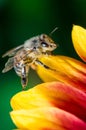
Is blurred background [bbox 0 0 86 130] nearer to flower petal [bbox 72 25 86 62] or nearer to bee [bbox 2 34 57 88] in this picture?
bee [bbox 2 34 57 88]

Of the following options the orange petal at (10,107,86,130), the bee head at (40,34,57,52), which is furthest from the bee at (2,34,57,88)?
the orange petal at (10,107,86,130)

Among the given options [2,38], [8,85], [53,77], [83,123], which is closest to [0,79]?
[8,85]

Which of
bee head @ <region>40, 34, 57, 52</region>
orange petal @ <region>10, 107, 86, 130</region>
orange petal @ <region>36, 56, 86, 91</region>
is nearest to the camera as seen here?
orange petal @ <region>10, 107, 86, 130</region>

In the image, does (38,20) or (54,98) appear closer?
(54,98)

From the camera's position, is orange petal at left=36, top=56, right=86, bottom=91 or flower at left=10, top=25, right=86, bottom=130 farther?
orange petal at left=36, top=56, right=86, bottom=91

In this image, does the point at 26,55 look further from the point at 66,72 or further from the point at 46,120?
the point at 46,120

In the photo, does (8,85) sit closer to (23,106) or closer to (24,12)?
(24,12)

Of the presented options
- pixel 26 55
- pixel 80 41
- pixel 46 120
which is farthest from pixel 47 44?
pixel 46 120

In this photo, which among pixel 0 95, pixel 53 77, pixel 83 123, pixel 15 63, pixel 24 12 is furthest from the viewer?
pixel 24 12
